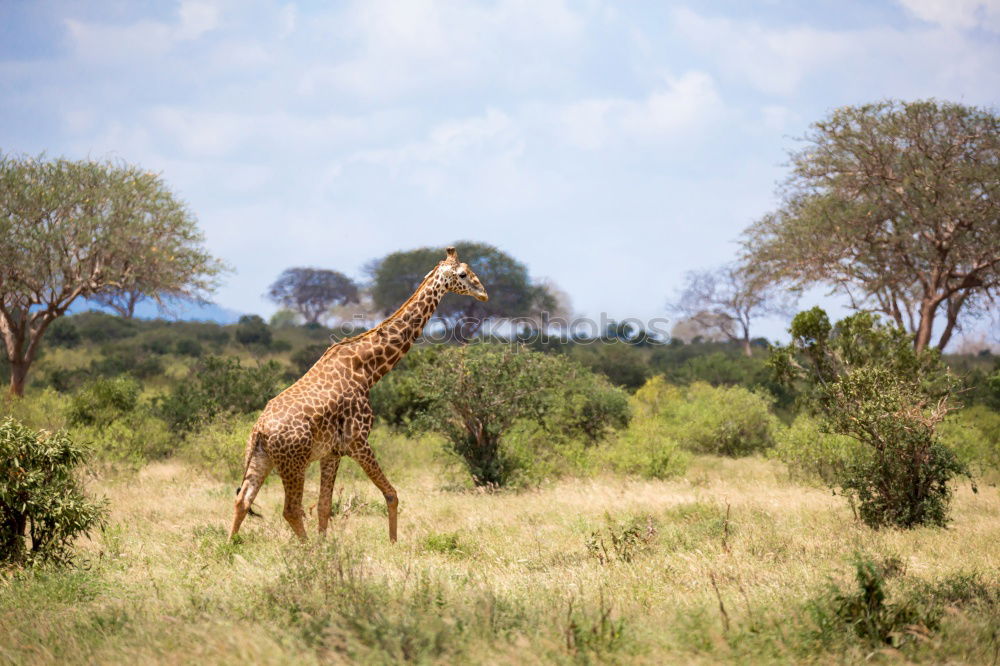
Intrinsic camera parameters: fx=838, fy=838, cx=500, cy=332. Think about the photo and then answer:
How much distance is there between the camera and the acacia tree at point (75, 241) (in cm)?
2330

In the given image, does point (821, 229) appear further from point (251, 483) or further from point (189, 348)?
point (189, 348)

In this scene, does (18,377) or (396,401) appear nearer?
(396,401)

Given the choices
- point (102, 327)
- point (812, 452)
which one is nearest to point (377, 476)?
point (812, 452)

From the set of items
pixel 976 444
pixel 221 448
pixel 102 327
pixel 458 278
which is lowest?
pixel 221 448

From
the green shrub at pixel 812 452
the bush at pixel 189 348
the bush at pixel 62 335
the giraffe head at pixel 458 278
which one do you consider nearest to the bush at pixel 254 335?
the bush at pixel 189 348

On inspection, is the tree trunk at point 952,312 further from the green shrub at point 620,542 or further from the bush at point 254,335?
the bush at point 254,335

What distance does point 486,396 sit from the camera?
14.4m

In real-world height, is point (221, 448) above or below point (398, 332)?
below

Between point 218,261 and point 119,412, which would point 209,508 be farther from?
point 218,261

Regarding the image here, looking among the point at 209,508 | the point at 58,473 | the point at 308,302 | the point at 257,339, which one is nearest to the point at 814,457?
the point at 209,508

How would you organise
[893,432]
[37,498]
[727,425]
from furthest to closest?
1. [727,425]
2. [893,432]
3. [37,498]

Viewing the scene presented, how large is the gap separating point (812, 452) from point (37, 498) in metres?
11.5

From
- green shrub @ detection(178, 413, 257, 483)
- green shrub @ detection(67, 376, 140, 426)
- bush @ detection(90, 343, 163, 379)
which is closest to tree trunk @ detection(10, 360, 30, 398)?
bush @ detection(90, 343, 163, 379)

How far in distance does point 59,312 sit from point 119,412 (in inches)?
321
